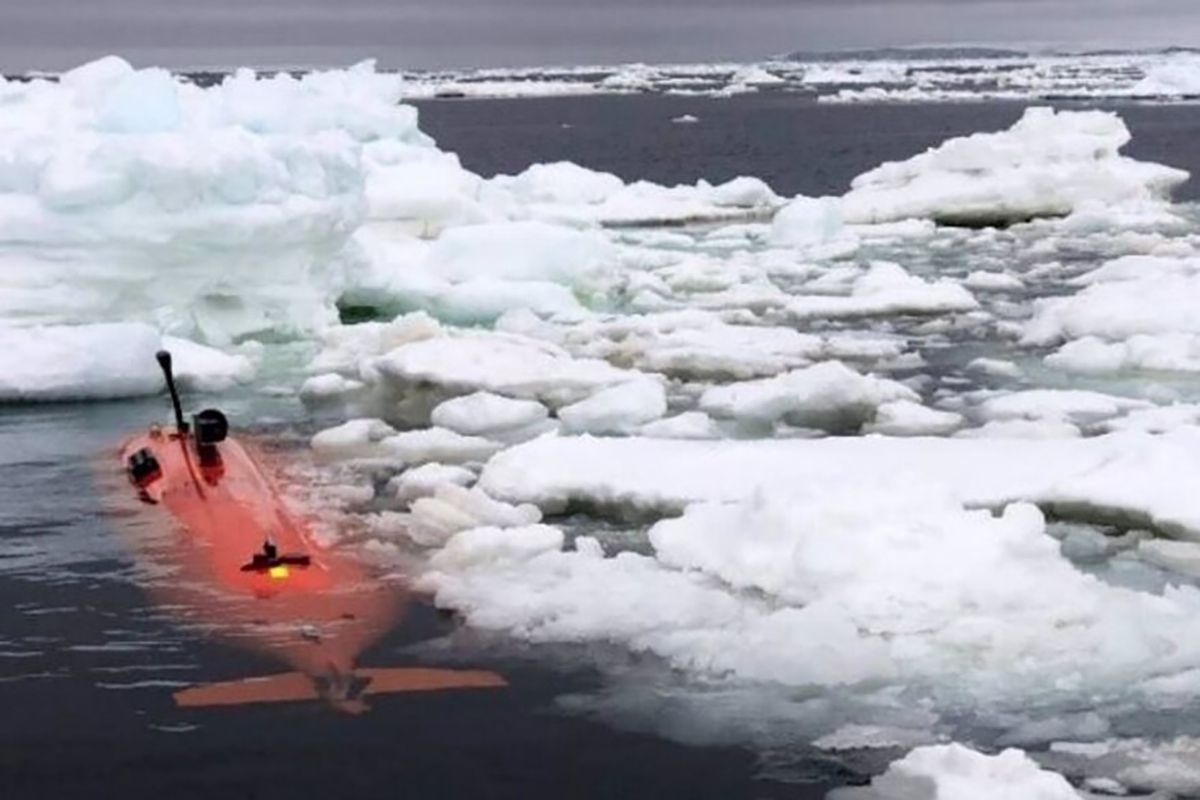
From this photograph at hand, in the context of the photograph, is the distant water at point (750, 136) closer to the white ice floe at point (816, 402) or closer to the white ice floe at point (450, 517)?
the white ice floe at point (816, 402)

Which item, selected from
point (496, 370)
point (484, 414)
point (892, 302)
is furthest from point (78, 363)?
point (892, 302)

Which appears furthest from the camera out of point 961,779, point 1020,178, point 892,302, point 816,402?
point 1020,178

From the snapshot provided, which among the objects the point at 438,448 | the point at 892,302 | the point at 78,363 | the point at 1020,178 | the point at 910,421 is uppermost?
the point at 1020,178

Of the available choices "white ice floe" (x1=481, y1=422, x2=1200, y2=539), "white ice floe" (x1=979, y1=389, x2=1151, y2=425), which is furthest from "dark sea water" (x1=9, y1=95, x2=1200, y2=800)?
"white ice floe" (x1=979, y1=389, x2=1151, y2=425)

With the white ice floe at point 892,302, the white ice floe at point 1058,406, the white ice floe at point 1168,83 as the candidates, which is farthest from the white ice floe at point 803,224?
the white ice floe at point 1168,83

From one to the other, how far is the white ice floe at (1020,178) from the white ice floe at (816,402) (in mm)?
17400

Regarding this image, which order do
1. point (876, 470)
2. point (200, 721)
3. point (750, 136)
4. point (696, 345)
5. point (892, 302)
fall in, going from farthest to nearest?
point (750, 136) → point (892, 302) → point (696, 345) → point (876, 470) → point (200, 721)

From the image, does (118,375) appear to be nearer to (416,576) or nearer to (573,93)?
(416,576)

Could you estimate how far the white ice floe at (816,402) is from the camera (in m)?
12.4

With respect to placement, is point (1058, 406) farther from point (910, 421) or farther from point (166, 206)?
point (166, 206)

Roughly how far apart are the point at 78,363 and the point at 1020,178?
765 inches

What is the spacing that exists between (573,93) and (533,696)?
125m

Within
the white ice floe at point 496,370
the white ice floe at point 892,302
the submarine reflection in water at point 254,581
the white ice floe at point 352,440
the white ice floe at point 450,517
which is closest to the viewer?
the submarine reflection in water at point 254,581

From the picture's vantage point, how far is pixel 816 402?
12367 mm
